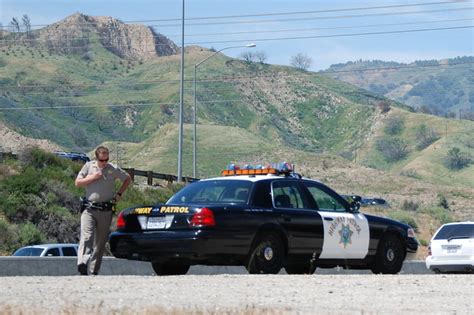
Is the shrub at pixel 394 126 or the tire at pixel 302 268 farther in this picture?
the shrub at pixel 394 126

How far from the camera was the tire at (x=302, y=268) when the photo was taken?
17.7 metres

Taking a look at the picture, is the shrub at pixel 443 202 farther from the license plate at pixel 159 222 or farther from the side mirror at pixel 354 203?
the license plate at pixel 159 222

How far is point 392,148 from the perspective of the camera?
148625mm

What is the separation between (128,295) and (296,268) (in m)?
5.57

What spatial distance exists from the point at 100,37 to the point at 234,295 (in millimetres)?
174827

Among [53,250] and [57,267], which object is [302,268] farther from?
[53,250]

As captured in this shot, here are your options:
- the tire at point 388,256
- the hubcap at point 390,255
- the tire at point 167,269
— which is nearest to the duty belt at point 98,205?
the tire at point 167,269

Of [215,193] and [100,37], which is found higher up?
[100,37]

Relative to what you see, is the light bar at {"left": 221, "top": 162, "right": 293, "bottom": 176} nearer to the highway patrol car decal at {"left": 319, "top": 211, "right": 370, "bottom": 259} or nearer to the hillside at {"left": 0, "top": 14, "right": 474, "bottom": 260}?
the highway patrol car decal at {"left": 319, "top": 211, "right": 370, "bottom": 259}

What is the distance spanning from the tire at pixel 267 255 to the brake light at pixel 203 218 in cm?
87

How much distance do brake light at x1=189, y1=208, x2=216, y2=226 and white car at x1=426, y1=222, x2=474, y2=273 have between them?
862 centimetres

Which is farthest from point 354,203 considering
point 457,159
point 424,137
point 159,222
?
point 424,137

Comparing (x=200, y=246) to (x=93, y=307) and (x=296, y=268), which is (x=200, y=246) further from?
(x=93, y=307)

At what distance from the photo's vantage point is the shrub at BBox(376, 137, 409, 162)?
486 ft
